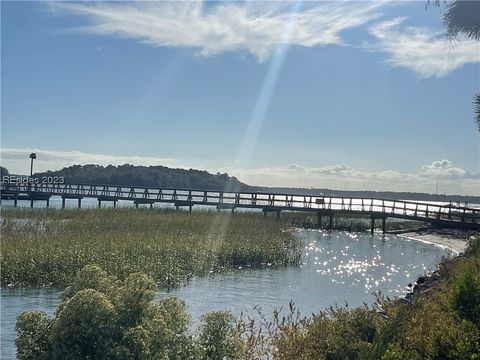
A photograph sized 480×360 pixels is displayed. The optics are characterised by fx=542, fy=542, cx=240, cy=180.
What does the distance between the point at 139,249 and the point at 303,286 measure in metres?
6.03

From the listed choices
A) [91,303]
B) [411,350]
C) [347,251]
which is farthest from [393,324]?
[347,251]

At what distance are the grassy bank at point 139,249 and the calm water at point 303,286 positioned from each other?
807mm

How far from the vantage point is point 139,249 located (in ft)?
64.6

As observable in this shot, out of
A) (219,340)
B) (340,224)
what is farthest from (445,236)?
(219,340)

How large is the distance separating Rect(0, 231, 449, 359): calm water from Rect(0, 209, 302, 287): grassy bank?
807 millimetres

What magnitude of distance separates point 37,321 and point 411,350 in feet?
14.4

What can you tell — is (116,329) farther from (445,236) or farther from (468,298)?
(445,236)

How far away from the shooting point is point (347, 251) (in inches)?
→ 1197

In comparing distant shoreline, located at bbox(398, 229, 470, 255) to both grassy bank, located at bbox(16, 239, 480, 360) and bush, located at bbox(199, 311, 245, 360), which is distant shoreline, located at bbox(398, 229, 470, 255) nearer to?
grassy bank, located at bbox(16, 239, 480, 360)

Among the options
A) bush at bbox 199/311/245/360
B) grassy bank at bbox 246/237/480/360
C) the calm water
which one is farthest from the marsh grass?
bush at bbox 199/311/245/360

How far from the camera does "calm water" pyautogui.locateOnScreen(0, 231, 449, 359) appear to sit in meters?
14.3

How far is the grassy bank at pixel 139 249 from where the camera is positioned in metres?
16.9

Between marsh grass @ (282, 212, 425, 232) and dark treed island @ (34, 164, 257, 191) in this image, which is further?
dark treed island @ (34, 164, 257, 191)

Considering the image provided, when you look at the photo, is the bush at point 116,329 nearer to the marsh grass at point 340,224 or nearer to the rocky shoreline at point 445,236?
the rocky shoreline at point 445,236
